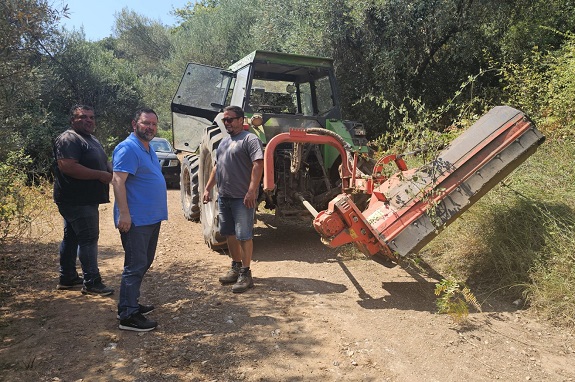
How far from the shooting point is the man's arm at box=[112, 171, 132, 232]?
→ 10.3 ft

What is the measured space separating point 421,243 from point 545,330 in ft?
3.37

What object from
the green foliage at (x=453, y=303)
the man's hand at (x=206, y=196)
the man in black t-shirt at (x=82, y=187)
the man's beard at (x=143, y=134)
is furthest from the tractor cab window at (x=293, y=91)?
the green foliage at (x=453, y=303)

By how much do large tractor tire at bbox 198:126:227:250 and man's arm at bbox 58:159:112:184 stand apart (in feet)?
4.44

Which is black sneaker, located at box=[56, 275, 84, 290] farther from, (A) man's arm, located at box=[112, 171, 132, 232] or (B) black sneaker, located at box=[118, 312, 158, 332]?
(A) man's arm, located at box=[112, 171, 132, 232]

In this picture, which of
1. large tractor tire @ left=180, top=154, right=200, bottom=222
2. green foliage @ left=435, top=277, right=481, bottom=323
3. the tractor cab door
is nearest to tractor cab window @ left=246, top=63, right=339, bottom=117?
the tractor cab door

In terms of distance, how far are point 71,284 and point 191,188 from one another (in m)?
2.58

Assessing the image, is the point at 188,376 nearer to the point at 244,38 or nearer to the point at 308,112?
the point at 308,112

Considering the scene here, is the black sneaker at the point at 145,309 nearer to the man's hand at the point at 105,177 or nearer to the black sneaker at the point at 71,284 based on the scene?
the black sneaker at the point at 71,284

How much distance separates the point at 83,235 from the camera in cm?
385

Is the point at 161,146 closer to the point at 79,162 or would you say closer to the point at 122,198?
the point at 79,162

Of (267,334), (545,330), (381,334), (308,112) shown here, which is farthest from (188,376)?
(308,112)

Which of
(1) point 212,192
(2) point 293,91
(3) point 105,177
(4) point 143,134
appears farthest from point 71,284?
(2) point 293,91

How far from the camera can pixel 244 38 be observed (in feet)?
56.1

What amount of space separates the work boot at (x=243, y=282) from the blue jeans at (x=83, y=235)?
1.23 meters
